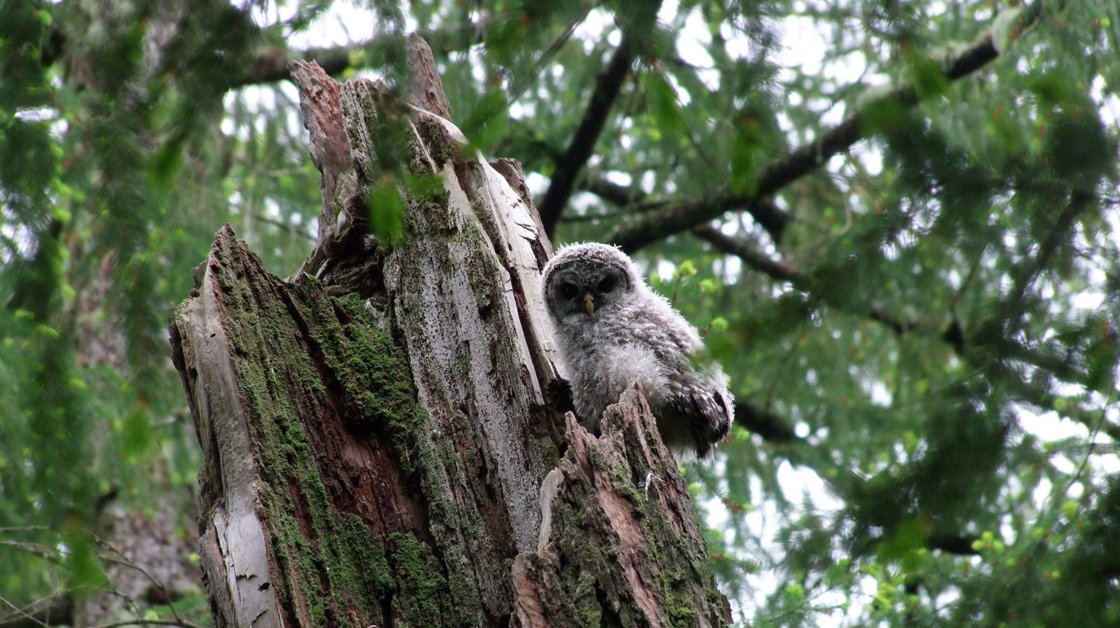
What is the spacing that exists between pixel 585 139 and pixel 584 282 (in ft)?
8.59

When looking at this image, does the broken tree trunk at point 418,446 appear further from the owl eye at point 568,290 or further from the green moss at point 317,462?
the owl eye at point 568,290

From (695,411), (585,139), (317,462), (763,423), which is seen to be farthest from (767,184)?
(317,462)

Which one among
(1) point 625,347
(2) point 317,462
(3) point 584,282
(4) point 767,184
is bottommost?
(2) point 317,462

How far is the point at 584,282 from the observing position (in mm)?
3633

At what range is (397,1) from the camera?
5.36 ft

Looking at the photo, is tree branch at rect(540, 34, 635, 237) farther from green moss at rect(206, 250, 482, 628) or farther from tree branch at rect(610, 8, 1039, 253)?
green moss at rect(206, 250, 482, 628)

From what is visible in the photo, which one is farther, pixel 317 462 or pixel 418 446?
pixel 418 446

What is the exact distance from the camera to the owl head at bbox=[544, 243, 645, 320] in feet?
11.8

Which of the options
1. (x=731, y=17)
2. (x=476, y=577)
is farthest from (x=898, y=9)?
(x=476, y=577)

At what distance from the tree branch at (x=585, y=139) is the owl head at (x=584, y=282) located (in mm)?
1972

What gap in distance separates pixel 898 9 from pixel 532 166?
16.3 ft

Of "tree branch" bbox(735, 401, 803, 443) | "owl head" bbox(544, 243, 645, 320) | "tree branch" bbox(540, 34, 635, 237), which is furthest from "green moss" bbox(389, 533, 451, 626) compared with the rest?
"tree branch" bbox(735, 401, 803, 443)

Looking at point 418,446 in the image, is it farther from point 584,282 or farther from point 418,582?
point 584,282

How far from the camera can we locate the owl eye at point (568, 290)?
3629 millimetres
